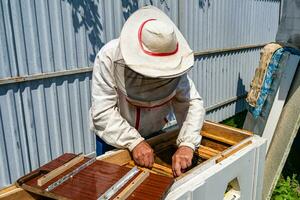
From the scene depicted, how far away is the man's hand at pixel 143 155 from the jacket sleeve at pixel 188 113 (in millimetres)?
277

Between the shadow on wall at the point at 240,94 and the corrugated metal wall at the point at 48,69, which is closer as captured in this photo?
the corrugated metal wall at the point at 48,69

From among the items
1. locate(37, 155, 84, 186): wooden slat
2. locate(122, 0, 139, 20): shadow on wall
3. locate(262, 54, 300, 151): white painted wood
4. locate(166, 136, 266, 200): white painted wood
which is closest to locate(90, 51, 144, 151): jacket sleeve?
locate(37, 155, 84, 186): wooden slat

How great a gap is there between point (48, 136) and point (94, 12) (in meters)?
1.50

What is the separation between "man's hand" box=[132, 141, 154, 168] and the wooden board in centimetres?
36

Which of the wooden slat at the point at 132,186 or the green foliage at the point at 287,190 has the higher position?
the wooden slat at the point at 132,186

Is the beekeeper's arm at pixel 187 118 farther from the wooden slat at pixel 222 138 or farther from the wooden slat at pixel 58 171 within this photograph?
the wooden slat at pixel 58 171

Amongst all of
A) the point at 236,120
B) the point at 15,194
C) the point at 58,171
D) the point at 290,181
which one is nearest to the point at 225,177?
the point at 58,171

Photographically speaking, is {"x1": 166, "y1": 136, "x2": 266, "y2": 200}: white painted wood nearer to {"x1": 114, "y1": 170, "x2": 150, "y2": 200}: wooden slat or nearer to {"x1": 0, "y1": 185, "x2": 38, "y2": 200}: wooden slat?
{"x1": 114, "y1": 170, "x2": 150, "y2": 200}: wooden slat

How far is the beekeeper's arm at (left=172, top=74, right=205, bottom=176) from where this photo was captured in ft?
7.24

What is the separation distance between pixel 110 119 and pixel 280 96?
8.72ft

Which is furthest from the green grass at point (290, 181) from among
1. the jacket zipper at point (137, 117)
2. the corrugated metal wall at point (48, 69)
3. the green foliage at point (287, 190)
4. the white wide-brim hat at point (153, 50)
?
the white wide-brim hat at point (153, 50)

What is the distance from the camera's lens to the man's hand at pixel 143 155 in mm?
2119

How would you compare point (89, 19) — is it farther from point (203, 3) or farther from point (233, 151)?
point (233, 151)

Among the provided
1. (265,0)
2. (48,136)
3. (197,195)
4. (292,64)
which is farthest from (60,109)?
(265,0)
